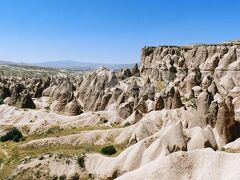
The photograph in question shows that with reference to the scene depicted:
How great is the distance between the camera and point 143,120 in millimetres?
72375

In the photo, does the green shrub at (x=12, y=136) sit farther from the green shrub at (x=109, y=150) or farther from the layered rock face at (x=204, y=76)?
the layered rock face at (x=204, y=76)

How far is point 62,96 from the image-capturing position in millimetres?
114375

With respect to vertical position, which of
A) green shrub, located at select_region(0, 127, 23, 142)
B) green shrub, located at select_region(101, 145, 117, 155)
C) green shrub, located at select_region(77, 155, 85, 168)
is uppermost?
green shrub, located at select_region(101, 145, 117, 155)

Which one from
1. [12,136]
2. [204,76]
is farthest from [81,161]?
[204,76]

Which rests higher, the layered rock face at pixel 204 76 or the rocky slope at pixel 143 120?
the layered rock face at pixel 204 76

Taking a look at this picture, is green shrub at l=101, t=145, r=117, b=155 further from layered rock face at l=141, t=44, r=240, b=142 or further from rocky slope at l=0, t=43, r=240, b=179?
layered rock face at l=141, t=44, r=240, b=142

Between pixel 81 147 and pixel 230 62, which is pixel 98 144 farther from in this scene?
pixel 230 62

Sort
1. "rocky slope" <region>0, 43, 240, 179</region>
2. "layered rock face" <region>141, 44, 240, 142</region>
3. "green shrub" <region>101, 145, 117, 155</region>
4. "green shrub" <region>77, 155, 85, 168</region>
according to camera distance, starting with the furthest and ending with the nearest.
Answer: "green shrub" <region>101, 145, 117, 155</region>
"layered rock face" <region>141, 44, 240, 142</region>
"green shrub" <region>77, 155, 85, 168</region>
"rocky slope" <region>0, 43, 240, 179</region>

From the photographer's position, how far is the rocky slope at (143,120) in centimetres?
4462

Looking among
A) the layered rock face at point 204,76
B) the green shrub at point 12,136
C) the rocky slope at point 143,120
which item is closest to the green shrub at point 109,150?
the rocky slope at point 143,120

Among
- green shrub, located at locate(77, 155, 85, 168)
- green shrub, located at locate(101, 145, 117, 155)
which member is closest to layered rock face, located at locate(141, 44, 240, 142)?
green shrub, located at locate(101, 145, 117, 155)

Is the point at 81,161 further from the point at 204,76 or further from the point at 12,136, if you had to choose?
the point at 204,76

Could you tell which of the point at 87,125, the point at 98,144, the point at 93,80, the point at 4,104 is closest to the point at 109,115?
the point at 87,125

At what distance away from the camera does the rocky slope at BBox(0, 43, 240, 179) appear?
44625mm
